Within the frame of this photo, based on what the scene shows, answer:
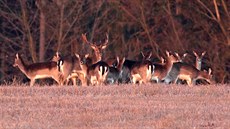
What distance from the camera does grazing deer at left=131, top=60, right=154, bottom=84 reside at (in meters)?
21.9

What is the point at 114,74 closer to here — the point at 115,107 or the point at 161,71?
the point at 161,71

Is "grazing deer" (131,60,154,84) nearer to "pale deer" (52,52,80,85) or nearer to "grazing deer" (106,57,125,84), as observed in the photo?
"grazing deer" (106,57,125,84)

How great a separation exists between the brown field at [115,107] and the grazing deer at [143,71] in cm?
410

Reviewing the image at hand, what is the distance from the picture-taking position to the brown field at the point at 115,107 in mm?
12477

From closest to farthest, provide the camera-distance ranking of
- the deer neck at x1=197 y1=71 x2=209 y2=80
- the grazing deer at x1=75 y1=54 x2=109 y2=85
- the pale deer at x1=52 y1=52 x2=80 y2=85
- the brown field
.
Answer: the brown field
the grazing deer at x1=75 y1=54 x2=109 y2=85
the pale deer at x1=52 y1=52 x2=80 y2=85
the deer neck at x1=197 y1=71 x2=209 y2=80

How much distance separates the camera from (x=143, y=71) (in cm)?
2203

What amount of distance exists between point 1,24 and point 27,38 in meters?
1.59

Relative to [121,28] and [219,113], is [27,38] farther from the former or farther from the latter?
[219,113]

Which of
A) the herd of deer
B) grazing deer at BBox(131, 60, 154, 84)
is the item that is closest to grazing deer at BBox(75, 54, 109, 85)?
the herd of deer

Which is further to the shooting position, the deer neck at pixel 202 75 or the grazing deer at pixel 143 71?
the deer neck at pixel 202 75

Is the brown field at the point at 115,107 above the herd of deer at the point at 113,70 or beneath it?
beneath

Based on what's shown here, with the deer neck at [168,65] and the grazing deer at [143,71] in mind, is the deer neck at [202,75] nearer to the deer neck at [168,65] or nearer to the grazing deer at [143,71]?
the deer neck at [168,65]

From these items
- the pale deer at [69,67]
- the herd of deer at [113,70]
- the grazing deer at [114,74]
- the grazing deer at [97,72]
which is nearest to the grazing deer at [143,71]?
the herd of deer at [113,70]

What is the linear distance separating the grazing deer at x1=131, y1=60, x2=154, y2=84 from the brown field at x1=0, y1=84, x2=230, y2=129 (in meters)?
4.10
